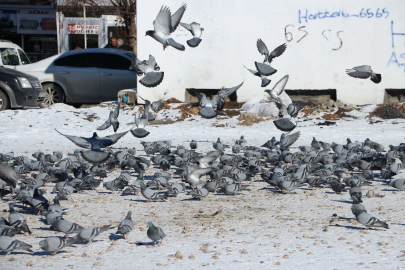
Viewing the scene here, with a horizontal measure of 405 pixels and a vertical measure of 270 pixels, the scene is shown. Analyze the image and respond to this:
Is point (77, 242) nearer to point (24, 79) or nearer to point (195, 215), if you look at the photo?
point (195, 215)

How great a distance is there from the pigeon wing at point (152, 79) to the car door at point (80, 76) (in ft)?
19.6

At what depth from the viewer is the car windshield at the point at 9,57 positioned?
1452 centimetres

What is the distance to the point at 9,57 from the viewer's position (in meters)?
14.7

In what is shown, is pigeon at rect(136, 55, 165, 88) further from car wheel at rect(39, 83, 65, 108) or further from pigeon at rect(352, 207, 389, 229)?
car wheel at rect(39, 83, 65, 108)

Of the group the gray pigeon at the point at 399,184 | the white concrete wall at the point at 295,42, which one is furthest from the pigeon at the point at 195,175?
the white concrete wall at the point at 295,42

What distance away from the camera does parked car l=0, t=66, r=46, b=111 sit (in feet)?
42.3

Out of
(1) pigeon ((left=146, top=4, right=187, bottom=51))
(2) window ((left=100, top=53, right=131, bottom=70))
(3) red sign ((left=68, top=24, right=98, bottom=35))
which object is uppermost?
(3) red sign ((left=68, top=24, right=98, bottom=35))

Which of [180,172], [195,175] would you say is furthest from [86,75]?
[195,175]

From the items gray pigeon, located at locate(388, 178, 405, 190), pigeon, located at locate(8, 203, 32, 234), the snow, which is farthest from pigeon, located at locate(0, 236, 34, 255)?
gray pigeon, located at locate(388, 178, 405, 190)

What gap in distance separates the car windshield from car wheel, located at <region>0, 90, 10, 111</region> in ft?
6.58

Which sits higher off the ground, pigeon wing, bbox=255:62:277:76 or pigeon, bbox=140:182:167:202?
pigeon wing, bbox=255:62:277:76

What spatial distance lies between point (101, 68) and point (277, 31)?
5.43m

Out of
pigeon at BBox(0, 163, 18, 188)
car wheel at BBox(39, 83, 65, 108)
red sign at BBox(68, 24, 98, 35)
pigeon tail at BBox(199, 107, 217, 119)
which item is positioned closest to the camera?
pigeon at BBox(0, 163, 18, 188)

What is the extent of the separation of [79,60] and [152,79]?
678 cm
